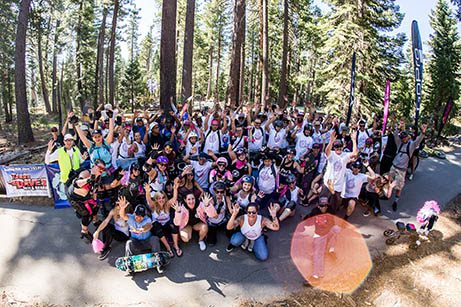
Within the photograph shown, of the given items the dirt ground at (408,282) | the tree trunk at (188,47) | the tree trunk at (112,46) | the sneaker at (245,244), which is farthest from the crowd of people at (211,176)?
the tree trunk at (112,46)

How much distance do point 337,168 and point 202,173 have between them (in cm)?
338

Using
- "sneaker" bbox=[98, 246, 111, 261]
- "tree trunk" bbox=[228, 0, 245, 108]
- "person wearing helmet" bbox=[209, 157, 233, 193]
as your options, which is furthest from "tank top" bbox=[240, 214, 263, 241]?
"tree trunk" bbox=[228, 0, 245, 108]

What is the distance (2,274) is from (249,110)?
24.9 ft

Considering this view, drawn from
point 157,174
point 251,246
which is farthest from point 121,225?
point 251,246

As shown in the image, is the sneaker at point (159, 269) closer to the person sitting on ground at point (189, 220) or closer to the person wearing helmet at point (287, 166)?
the person sitting on ground at point (189, 220)

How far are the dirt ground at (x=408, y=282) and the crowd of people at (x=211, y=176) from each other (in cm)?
121

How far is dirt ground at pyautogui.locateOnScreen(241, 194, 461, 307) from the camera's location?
487cm

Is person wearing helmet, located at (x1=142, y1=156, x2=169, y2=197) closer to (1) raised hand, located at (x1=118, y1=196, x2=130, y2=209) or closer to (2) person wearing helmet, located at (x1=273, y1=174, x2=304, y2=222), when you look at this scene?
(1) raised hand, located at (x1=118, y1=196, x2=130, y2=209)

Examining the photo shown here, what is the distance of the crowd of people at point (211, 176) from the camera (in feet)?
19.0

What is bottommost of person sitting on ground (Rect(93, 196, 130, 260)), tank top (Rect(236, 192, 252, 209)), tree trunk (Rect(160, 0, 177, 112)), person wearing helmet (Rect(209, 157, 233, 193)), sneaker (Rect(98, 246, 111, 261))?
sneaker (Rect(98, 246, 111, 261))

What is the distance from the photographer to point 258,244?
19.3 ft

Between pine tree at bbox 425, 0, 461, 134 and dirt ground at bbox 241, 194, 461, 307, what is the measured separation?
2198 cm

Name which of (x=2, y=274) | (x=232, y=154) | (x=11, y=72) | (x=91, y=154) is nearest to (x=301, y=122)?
(x=232, y=154)

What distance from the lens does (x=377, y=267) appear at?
19.0 feet
